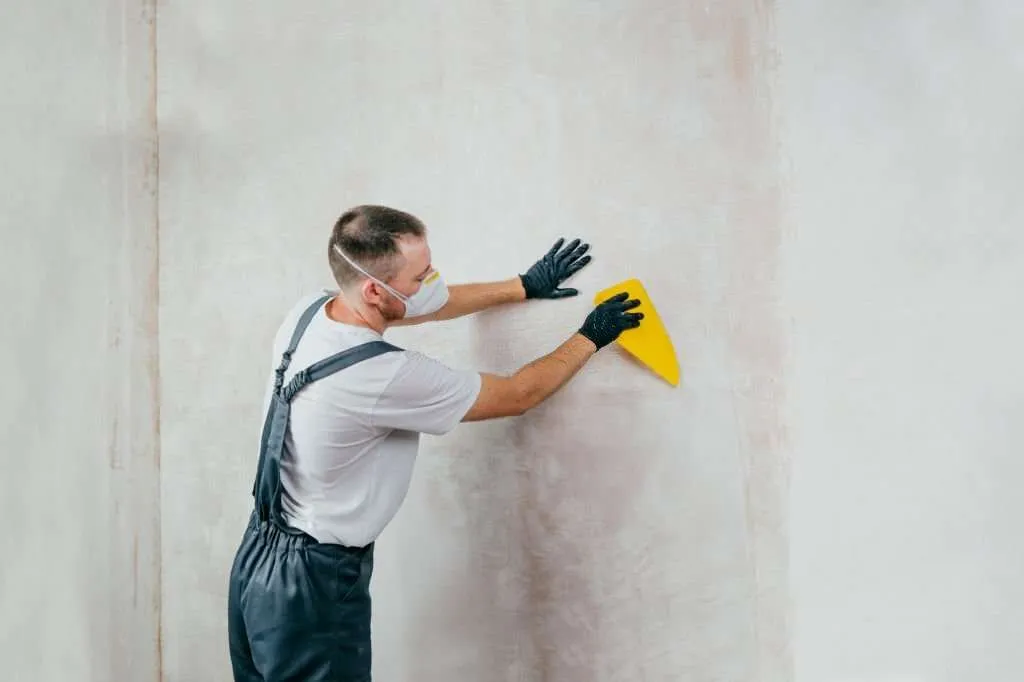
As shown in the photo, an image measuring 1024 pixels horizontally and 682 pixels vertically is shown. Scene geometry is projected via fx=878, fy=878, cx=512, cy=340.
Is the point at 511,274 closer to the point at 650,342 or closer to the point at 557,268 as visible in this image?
the point at 557,268

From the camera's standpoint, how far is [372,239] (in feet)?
5.12

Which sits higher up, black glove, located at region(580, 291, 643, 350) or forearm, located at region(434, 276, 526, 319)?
forearm, located at region(434, 276, 526, 319)

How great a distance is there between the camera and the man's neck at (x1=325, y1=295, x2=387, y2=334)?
5.33ft

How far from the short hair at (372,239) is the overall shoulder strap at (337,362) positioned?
132 mm

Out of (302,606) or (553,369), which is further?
(553,369)

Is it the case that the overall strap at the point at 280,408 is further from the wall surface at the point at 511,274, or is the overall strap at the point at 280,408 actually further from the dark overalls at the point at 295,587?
the wall surface at the point at 511,274

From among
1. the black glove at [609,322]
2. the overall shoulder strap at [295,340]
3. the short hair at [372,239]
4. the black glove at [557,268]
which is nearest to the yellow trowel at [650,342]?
the black glove at [609,322]

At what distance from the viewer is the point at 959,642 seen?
130 centimetres

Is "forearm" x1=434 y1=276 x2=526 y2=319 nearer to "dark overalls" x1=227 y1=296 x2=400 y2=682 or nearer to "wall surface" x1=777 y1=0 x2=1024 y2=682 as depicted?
Result: "dark overalls" x1=227 y1=296 x2=400 y2=682

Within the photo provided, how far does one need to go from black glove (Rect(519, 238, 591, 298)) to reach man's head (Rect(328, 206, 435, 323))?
11.5 inches

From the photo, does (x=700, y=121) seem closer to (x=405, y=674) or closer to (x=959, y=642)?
(x=959, y=642)

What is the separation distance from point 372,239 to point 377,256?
31mm

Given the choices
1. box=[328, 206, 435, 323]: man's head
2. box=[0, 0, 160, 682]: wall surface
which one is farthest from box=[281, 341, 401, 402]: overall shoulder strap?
box=[0, 0, 160, 682]: wall surface

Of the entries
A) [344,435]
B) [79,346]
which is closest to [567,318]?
[344,435]
